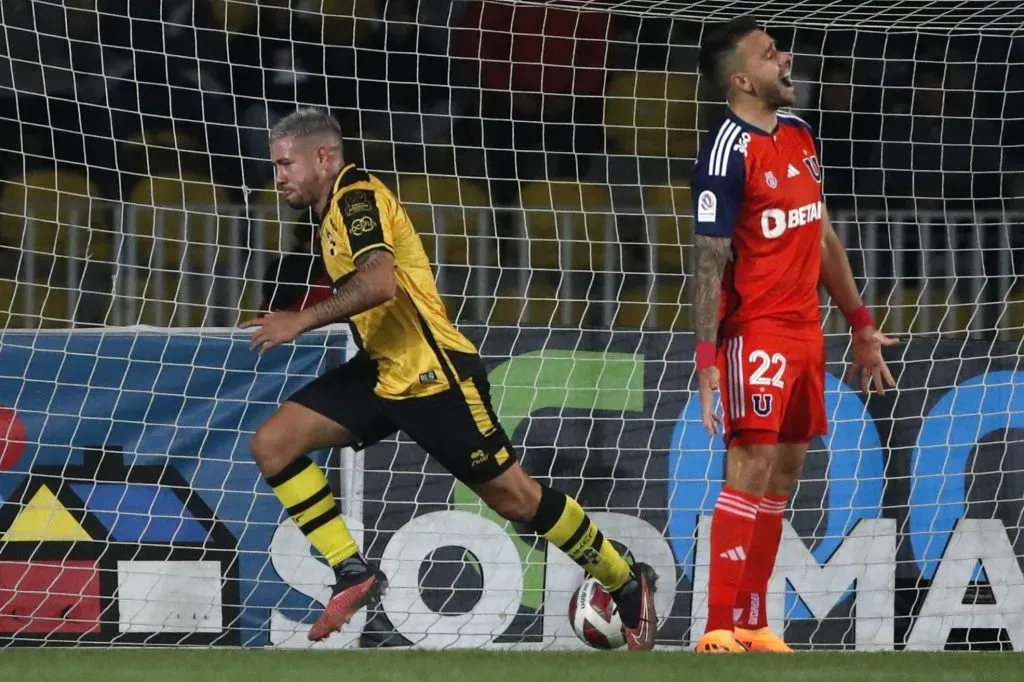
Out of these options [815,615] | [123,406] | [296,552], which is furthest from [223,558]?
[815,615]

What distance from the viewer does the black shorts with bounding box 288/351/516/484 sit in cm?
471

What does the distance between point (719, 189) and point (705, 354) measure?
0.44 metres

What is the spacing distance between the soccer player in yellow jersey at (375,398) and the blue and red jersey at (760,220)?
842 mm

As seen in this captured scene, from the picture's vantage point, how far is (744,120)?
4352 millimetres

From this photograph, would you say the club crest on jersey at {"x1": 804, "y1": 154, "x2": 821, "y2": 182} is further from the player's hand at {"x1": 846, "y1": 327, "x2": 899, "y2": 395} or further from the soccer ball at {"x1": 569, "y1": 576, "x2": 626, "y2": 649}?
the soccer ball at {"x1": 569, "y1": 576, "x2": 626, "y2": 649}

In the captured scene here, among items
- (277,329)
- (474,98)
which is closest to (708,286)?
(277,329)

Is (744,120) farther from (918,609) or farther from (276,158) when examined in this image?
(918,609)

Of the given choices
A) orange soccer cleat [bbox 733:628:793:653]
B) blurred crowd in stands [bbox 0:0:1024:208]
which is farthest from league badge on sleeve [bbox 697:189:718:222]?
blurred crowd in stands [bbox 0:0:1024:208]

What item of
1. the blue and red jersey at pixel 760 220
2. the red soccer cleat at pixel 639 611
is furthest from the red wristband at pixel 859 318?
the red soccer cleat at pixel 639 611

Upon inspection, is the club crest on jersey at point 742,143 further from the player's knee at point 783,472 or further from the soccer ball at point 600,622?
the soccer ball at point 600,622

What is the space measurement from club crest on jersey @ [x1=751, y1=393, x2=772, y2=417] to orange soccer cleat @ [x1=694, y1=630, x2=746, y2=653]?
1.94 ft

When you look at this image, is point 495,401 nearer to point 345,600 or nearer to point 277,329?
point 345,600

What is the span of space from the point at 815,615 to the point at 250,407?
227cm

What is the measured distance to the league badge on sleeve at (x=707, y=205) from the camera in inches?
165
